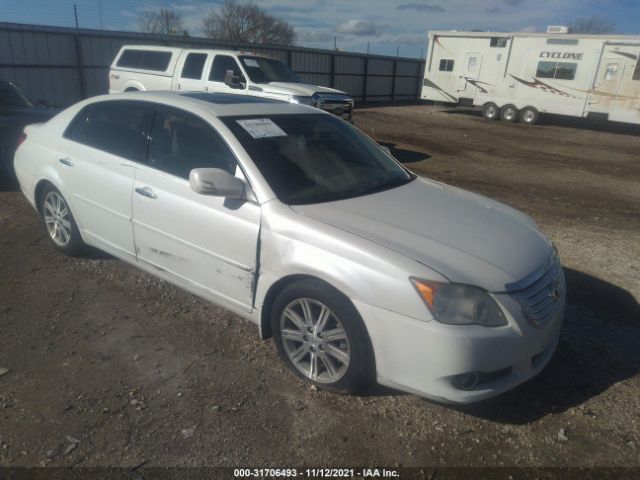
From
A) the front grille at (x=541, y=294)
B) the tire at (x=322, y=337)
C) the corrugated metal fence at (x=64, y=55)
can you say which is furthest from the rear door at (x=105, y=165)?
the corrugated metal fence at (x=64, y=55)

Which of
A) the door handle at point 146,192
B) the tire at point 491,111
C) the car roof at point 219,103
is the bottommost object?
the tire at point 491,111

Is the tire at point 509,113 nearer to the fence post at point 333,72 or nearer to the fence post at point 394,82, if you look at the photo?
the fence post at point 333,72

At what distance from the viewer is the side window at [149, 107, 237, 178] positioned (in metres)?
3.34

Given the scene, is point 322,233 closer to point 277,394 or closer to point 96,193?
point 277,394

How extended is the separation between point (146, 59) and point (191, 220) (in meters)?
10.0

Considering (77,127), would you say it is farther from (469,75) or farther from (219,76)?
(469,75)

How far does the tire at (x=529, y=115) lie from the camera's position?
19.9 meters

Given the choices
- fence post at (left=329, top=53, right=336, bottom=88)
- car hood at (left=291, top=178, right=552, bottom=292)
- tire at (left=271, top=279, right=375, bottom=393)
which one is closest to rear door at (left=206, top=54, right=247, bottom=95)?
car hood at (left=291, top=178, right=552, bottom=292)

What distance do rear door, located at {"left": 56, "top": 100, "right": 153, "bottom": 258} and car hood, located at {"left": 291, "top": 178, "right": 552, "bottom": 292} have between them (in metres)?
1.62

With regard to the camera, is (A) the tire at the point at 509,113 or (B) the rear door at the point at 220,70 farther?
(A) the tire at the point at 509,113

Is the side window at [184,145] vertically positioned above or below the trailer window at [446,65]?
above

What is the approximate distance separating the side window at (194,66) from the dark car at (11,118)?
3827 millimetres

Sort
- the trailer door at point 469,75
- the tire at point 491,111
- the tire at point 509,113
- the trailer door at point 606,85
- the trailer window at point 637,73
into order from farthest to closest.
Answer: the tire at point 491,111 < the trailer door at point 469,75 < the tire at point 509,113 < the trailer door at point 606,85 < the trailer window at point 637,73

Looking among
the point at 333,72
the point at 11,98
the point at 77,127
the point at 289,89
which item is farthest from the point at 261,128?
the point at 333,72
